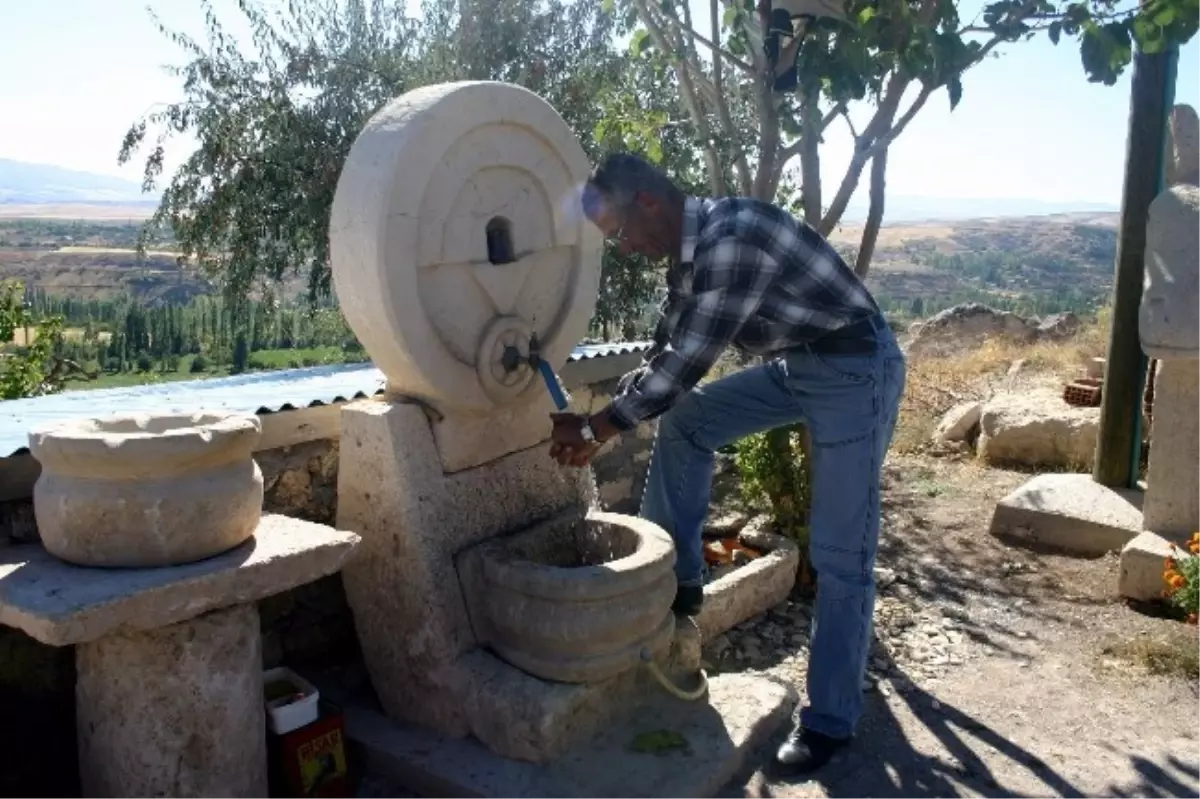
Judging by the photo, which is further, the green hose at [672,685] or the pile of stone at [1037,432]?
the pile of stone at [1037,432]

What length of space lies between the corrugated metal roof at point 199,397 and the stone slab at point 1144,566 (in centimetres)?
278

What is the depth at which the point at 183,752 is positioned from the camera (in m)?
2.43

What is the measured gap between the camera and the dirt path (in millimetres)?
3100

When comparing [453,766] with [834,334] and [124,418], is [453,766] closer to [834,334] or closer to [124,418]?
[124,418]

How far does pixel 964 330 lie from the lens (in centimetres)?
1288

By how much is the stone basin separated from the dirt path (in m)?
0.57

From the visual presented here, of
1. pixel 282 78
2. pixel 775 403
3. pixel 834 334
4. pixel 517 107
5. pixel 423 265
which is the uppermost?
pixel 282 78

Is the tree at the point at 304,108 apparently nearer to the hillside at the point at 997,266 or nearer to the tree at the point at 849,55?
the tree at the point at 849,55

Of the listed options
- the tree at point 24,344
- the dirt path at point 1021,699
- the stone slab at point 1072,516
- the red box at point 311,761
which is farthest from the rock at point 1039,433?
the tree at point 24,344

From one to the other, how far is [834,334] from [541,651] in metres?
1.28

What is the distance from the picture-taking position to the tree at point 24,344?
6.02m

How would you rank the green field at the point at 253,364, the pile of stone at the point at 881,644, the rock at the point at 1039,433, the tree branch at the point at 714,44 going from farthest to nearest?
the green field at the point at 253,364, the rock at the point at 1039,433, the tree branch at the point at 714,44, the pile of stone at the point at 881,644

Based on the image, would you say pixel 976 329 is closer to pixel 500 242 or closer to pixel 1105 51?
pixel 1105 51

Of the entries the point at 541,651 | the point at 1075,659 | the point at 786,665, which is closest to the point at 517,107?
the point at 541,651
